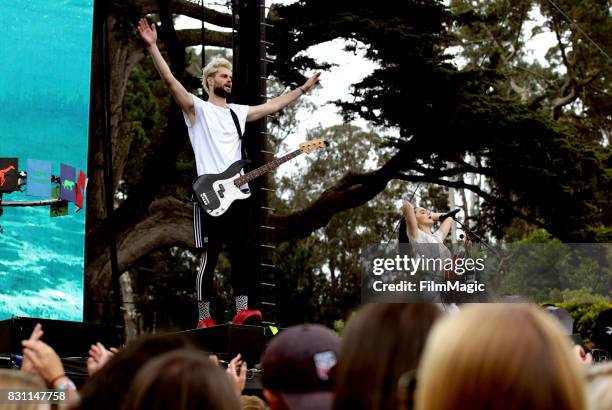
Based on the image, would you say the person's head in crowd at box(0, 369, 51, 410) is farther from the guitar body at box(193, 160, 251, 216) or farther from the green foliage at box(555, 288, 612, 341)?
the green foliage at box(555, 288, 612, 341)

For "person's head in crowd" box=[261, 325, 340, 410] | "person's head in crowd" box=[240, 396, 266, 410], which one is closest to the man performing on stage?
"person's head in crowd" box=[240, 396, 266, 410]

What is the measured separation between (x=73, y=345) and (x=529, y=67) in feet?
76.0

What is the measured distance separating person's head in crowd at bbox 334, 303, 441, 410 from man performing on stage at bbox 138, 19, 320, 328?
16.1 ft

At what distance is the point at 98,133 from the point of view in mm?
14977

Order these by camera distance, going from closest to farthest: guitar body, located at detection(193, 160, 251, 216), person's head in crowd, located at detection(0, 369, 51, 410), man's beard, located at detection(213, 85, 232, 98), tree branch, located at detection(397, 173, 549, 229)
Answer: person's head in crowd, located at detection(0, 369, 51, 410) → guitar body, located at detection(193, 160, 251, 216) → man's beard, located at detection(213, 85, 232, 98) → tree branch, located at detection(397, 173, 549, 229)

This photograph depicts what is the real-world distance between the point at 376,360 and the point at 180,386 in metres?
0.38

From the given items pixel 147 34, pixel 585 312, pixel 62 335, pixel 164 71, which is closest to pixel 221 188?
pixel 164 71

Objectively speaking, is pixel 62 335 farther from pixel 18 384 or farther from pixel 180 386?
pixel 180 386

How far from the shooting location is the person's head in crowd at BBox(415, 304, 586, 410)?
5.18 feet

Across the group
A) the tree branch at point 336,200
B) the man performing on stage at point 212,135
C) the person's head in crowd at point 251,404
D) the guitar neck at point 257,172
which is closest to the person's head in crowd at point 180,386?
the person's head in crowd at point 251,404

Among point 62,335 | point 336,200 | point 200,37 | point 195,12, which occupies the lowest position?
point 62,335

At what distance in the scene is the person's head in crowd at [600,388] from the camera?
1910 millimetres

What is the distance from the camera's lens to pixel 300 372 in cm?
253

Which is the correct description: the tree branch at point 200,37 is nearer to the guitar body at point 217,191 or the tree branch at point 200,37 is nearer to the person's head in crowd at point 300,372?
the guitar body at point 217,191
